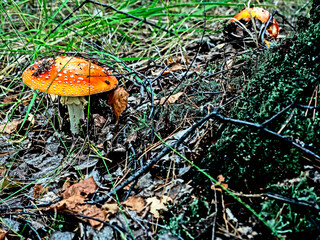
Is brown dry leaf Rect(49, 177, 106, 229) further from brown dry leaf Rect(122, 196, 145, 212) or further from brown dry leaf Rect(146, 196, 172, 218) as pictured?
brown dry leaf Rect(146, 196, 172, 218)

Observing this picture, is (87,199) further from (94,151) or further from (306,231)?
(306,231)

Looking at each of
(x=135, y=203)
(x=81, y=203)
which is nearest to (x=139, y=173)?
(x=135, y=203)

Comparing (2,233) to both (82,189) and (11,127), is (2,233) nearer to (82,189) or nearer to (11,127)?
(82,189)

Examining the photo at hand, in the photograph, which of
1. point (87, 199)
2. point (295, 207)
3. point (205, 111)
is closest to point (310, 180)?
point (295, 207)

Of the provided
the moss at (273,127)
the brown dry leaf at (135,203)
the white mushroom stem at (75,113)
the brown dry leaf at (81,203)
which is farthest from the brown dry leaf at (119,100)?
the moss at (273,127)

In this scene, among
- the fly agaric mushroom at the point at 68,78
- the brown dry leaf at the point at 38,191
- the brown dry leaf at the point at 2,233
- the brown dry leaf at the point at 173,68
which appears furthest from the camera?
the brown dry leaf at the point at 173,68

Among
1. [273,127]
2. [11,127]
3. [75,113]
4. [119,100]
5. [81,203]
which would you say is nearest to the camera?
[273,127]

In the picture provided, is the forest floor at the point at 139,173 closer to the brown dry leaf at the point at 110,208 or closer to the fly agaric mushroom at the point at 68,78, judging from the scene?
the brown dry leaf at the point at 110,208

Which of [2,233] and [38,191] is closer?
[2,233]
